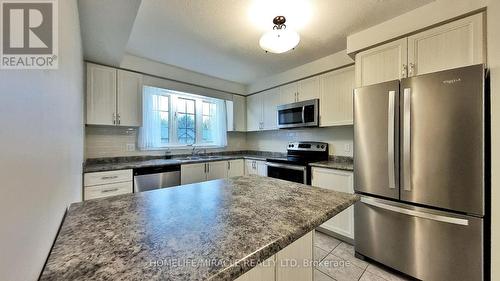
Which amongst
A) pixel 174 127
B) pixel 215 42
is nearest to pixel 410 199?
pixel 215 42

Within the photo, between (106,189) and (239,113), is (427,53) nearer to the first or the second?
(239,113)

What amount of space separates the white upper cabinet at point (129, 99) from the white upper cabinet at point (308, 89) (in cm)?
245

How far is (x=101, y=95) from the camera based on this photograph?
2.56 metres

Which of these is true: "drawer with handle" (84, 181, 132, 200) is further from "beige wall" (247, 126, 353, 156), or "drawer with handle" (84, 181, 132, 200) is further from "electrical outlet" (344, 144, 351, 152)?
"electrical outlet" (344, 144, 351, 152)

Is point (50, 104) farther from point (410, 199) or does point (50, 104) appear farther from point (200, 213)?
point (410, 199)

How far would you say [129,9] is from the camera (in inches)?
60.4

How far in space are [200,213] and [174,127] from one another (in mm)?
2929

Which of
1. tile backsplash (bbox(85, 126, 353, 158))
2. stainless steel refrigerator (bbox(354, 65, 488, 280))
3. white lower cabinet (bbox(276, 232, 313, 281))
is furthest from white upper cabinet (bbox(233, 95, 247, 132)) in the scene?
white lower cabinet (bbox(276, 232, 313, 281))

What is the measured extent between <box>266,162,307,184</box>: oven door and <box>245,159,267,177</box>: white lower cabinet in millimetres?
136

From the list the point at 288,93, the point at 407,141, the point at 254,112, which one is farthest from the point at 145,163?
the point at 407,141

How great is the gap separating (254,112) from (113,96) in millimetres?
2440

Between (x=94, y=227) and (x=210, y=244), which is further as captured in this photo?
(x=94, y=227)

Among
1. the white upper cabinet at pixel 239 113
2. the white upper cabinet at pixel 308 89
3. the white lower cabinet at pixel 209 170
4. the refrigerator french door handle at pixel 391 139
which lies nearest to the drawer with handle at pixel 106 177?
the white lower cabinet at pixel 209 170

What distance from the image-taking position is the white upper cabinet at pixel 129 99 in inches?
107
